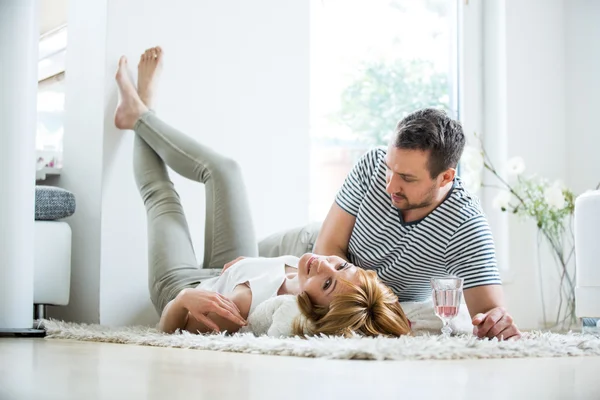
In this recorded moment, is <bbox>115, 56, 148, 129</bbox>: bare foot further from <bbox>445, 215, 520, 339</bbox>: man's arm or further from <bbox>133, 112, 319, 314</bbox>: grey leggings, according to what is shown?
<bbox>445, 215, 520, 339</bbox>: man's arm

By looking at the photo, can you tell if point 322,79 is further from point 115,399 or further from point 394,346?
point 115,399

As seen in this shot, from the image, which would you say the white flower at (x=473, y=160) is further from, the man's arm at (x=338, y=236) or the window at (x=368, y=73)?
the man's arm at (x=338, y=236)

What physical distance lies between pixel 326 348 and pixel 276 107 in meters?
1.83

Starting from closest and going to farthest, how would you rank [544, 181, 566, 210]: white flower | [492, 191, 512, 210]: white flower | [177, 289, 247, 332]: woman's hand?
[177, 289, 247, 332]: woman's hand
[544, 181, 566, 210]: white flower
[492, 191, 512, 210]: white flower

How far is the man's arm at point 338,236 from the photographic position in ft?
8.13

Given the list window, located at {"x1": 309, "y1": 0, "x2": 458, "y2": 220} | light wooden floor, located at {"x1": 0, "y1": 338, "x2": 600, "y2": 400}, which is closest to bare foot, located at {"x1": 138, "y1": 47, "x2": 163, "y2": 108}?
window, located at {"x1": 309, "y1": 0, "x2": 458, "y2": 220}

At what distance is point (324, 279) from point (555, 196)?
1989 mm

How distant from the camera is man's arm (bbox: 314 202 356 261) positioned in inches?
97.5

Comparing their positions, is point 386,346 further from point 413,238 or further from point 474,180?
point 474,180

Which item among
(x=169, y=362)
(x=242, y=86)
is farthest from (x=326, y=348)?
(x=242, y=86)

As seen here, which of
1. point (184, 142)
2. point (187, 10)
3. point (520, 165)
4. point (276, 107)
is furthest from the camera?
point (520, 165)

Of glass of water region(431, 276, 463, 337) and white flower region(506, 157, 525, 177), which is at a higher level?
white flower region(506, 157, 525, 177)

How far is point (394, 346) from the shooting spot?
164 centimetres

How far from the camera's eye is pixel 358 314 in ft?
6.38
